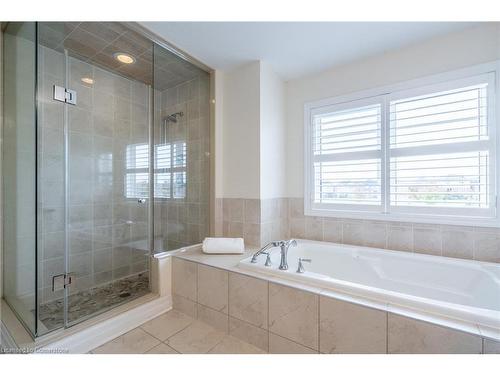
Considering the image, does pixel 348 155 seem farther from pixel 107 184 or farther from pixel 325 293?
pixel 107 184

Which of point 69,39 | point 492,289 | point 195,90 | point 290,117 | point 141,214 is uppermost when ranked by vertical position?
point 69,39

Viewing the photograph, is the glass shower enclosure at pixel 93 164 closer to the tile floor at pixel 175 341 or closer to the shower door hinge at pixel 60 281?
the shower door hinge at pixel 60 281

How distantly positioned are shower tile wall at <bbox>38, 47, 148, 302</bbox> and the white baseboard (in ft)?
1.37

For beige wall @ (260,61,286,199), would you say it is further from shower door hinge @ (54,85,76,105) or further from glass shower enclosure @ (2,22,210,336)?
shower door hinge @ (54,85,76,105)

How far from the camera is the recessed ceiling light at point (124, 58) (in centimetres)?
207

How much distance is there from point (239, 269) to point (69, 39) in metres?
2.23

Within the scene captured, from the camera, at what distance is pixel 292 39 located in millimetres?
1830

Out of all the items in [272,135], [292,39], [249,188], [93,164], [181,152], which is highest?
[292,39]

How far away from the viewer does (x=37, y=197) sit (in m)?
1.53

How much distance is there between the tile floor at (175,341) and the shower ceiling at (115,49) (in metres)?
2.07

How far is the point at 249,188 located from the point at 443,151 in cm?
159

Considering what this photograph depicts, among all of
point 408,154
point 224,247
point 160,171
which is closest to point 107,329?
point 224,247

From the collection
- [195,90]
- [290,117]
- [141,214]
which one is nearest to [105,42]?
[195,90]
